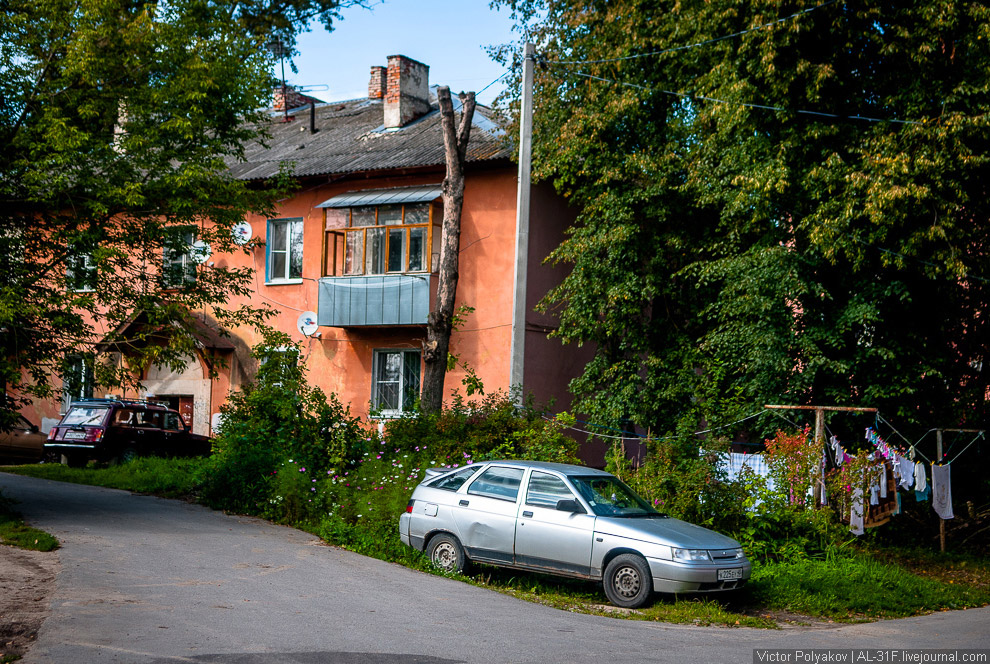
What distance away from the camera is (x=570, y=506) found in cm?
1083

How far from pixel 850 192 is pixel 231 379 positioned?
1798 cm

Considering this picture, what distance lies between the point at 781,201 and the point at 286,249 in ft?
48.9

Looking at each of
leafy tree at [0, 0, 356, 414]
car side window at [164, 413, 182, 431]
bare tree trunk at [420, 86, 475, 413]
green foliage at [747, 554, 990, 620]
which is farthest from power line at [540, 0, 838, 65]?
car side window at [164, 413, 182, 431]

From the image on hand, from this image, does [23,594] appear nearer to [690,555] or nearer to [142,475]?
[690,555]

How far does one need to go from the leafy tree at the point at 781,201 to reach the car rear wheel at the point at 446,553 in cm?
775

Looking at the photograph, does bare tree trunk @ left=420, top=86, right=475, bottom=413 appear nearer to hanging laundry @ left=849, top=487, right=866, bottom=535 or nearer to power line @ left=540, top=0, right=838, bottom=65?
power line @ left=540, top=0, right=838, bottom=65

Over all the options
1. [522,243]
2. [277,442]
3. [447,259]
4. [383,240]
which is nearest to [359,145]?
[383,240]

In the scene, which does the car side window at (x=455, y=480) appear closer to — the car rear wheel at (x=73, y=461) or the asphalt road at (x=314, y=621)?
the asphalt road at (x=314, y=621)

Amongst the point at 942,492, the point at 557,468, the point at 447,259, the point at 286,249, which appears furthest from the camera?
the point at 286,249

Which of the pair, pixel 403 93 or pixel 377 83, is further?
pixel 377 83

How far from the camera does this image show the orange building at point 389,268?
23812 mm

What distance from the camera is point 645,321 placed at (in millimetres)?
21391

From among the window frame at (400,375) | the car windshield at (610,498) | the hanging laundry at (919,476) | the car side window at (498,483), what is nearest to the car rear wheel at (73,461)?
the window frame at (400,375)

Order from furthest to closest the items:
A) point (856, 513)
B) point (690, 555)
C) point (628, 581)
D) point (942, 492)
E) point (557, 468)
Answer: point (942, 492)
point (856, 513)
point (557, 468)
point (628, 581)
point (690, 555)
